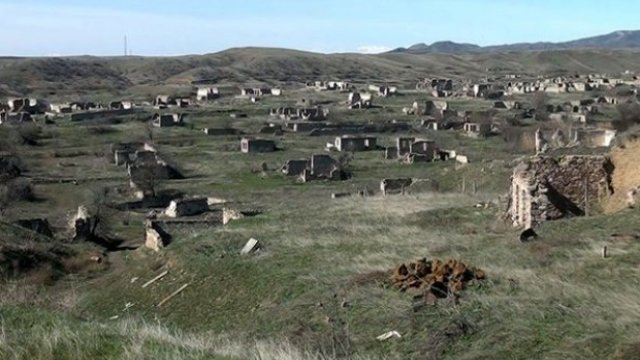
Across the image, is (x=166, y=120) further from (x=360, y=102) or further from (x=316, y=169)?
(x=316, y=169)

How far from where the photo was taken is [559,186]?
53.2 feet

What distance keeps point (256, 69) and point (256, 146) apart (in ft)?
293

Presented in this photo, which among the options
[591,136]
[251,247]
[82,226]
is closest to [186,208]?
[82,226]

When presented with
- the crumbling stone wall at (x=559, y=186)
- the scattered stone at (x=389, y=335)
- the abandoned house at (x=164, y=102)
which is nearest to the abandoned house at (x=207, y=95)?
the abandoned house at (x=164, y=102)

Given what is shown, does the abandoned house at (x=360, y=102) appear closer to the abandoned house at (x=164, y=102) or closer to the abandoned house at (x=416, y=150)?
the abandoned house at (x=164, y=102)

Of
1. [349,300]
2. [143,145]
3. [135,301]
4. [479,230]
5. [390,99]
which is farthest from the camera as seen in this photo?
[390,99]

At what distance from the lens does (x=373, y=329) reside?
9.73 m

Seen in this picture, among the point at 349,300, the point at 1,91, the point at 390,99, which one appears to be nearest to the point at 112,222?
the point at 349,300

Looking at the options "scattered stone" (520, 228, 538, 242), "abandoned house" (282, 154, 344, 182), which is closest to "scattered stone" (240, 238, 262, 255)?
"scattered stone" (520, 228, 538, 242)

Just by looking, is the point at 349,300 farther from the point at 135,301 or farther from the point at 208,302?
the point at 135,301

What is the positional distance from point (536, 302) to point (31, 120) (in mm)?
56456

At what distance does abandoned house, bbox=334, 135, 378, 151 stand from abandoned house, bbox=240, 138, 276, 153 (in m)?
3.55

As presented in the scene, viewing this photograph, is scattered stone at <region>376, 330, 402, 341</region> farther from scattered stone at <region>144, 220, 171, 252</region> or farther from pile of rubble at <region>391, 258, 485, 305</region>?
scattered stone at <region>144, 220, 171, 252</region>

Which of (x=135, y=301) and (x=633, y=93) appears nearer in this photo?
(x=135, y=301)
